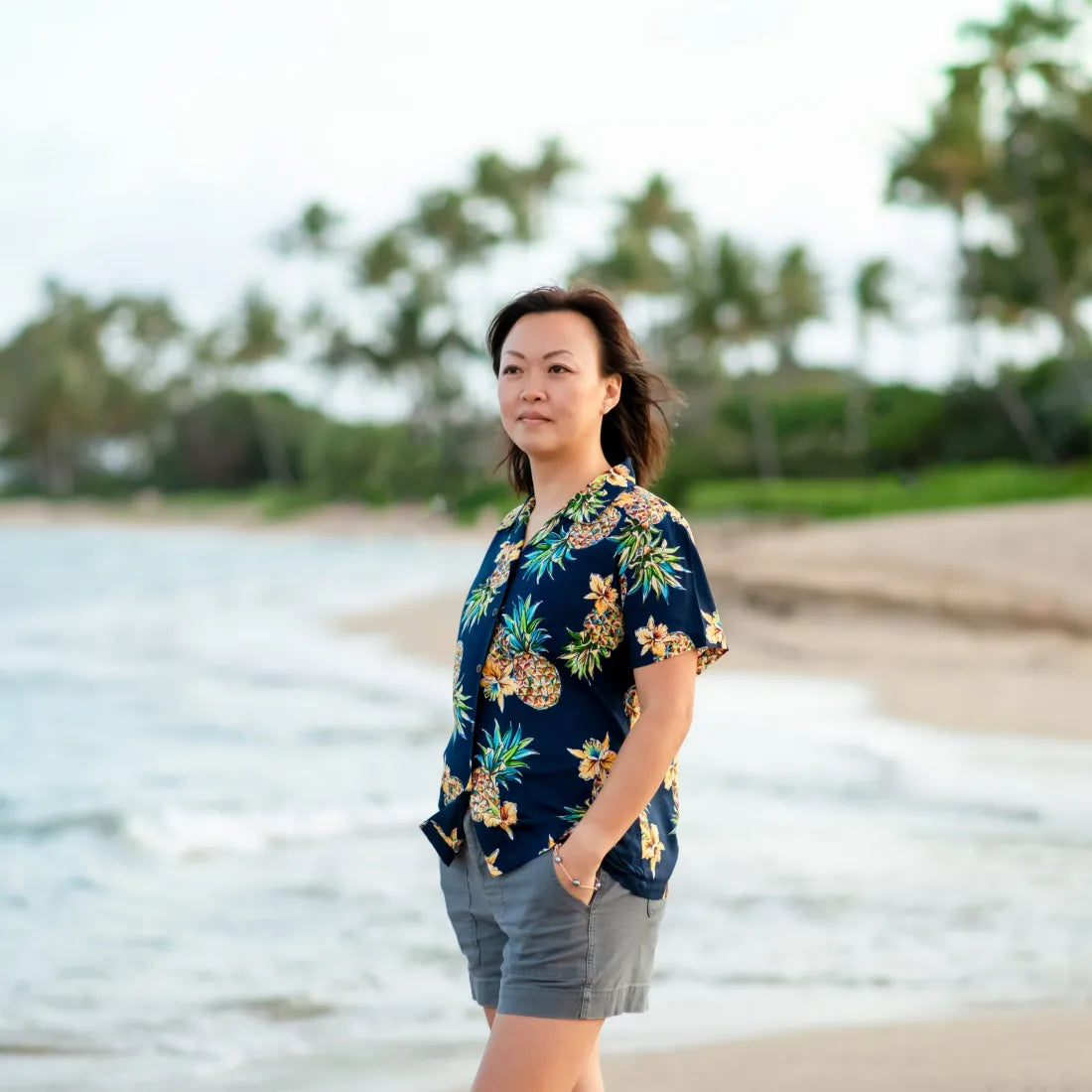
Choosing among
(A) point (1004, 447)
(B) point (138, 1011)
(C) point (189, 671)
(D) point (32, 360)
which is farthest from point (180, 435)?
(B) point (138, 1011)

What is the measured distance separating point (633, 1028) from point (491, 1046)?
92.8 inches

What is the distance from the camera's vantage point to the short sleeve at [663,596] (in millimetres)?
2096

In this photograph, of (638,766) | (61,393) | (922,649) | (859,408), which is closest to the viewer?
(638,766)

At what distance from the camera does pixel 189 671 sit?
1647cm

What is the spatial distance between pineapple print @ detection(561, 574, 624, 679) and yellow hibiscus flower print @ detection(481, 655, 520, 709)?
0.10 m

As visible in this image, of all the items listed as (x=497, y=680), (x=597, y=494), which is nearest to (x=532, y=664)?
(x=497, y=680)

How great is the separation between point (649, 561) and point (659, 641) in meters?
0.11

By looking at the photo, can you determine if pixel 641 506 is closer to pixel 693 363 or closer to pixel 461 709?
pixel 461 709

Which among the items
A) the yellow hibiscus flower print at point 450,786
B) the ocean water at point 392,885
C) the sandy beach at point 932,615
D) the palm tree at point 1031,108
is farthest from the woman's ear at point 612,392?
the palm tree at point 1031,108

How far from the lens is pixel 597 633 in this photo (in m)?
2.14

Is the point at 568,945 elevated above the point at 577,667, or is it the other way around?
the point at 577,667

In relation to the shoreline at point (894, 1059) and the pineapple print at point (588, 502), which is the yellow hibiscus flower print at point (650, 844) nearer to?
the pineapple print at point (588, 502)

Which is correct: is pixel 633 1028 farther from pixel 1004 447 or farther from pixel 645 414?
pixel 1004 447

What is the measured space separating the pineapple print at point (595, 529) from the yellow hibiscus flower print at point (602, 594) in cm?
6
